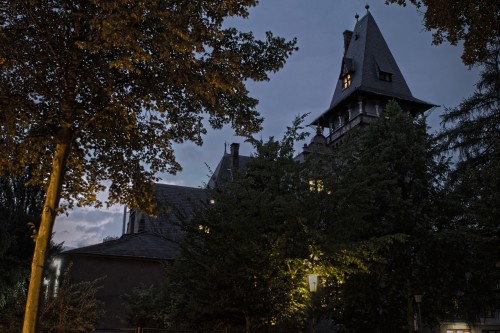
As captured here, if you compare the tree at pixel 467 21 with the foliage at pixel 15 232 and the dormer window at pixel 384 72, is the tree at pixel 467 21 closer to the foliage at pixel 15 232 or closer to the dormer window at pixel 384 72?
the foliage at pixel 15 232

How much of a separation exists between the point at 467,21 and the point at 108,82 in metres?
8.76

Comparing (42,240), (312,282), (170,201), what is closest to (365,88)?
(170,201)

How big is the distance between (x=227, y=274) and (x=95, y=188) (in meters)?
5.45

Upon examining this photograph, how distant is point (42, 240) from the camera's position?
9.55 meters

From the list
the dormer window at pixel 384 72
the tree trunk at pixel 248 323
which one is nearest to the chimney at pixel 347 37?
the dormer window at pixel 384 72

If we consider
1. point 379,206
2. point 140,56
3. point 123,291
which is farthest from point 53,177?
point 123,291

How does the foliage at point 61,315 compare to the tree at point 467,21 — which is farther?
the foliage at point 61,315

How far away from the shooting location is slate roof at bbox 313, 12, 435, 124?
48.7m

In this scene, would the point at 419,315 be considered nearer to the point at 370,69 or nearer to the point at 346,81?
the point at 370,69

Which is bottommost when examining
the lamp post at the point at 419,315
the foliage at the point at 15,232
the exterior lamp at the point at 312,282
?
the lamp post at the point at 419,315

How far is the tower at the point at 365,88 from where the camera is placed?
47.5 meters

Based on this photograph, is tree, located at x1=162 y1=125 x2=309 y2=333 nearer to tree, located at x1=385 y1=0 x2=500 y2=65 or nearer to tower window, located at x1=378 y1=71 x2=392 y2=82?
tree, located at x1=385 y1=0 x2=500 y2=65

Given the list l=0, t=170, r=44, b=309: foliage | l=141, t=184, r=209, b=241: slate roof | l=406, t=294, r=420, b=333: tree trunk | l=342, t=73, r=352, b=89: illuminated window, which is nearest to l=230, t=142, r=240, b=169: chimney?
l=141, t=184, r=209, b=241: slate roof

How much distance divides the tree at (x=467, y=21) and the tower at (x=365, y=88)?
34.1 meters
